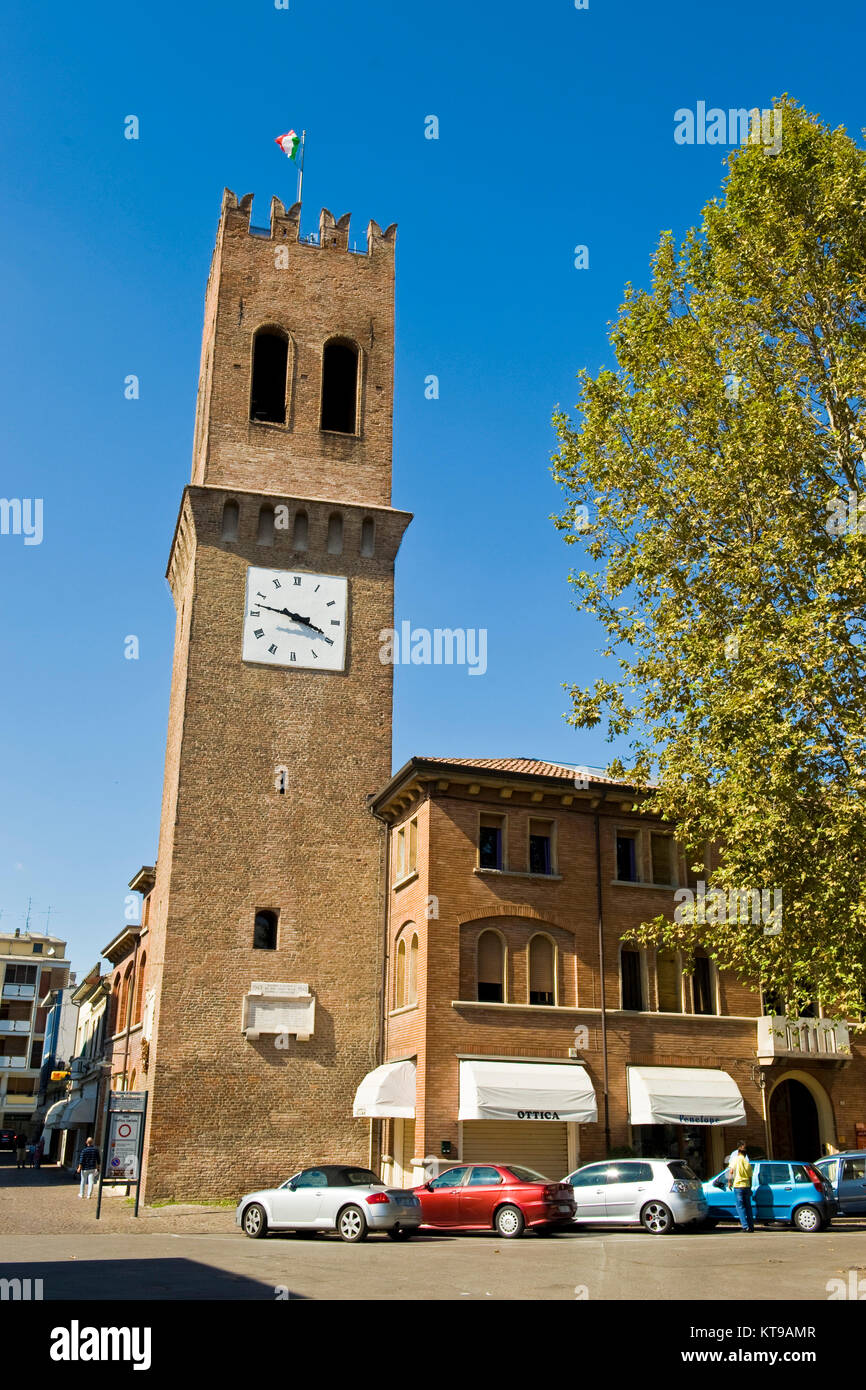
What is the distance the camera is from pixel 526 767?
3291 centimetres

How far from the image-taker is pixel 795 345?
2139 centimetres

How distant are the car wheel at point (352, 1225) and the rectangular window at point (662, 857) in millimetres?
14539

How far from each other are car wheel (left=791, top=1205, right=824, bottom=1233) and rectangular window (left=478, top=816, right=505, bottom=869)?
1070 centimetres

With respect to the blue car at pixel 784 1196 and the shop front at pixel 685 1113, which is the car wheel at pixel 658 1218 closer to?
the blue car at pixel 784 1196

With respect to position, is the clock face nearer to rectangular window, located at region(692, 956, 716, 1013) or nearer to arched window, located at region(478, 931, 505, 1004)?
arched window, located at region(478, 931, 505, 1004)

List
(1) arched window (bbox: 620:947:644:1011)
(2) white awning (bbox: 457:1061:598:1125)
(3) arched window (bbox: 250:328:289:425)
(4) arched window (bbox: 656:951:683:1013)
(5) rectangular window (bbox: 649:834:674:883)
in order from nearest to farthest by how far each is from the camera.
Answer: (2) white awning (bbox: 457:1061:598:1125) → (1) arched window (bbox: 620:947:644:1011) → (4) arched window (bbox: 656:951:683:1013) → (5) rectangular window (bbox: 649:834:674:883) → (3) arched window (bbox: 250:328:289:425)

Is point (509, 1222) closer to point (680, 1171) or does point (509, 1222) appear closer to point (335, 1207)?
point (335, 1207)

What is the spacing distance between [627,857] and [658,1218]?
11207 mm

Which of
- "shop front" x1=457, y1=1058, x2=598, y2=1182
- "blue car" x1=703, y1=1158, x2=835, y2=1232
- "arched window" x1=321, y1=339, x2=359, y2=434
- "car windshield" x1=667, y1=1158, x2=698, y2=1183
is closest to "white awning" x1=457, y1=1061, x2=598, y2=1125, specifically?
"shop front" x1=457, y1=1058, x2=598, y2=1182

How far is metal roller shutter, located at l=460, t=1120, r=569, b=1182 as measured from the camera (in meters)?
27.4

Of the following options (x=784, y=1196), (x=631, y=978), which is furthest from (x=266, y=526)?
(x=784, y=1196)

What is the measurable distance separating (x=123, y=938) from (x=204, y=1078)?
2083 cm
